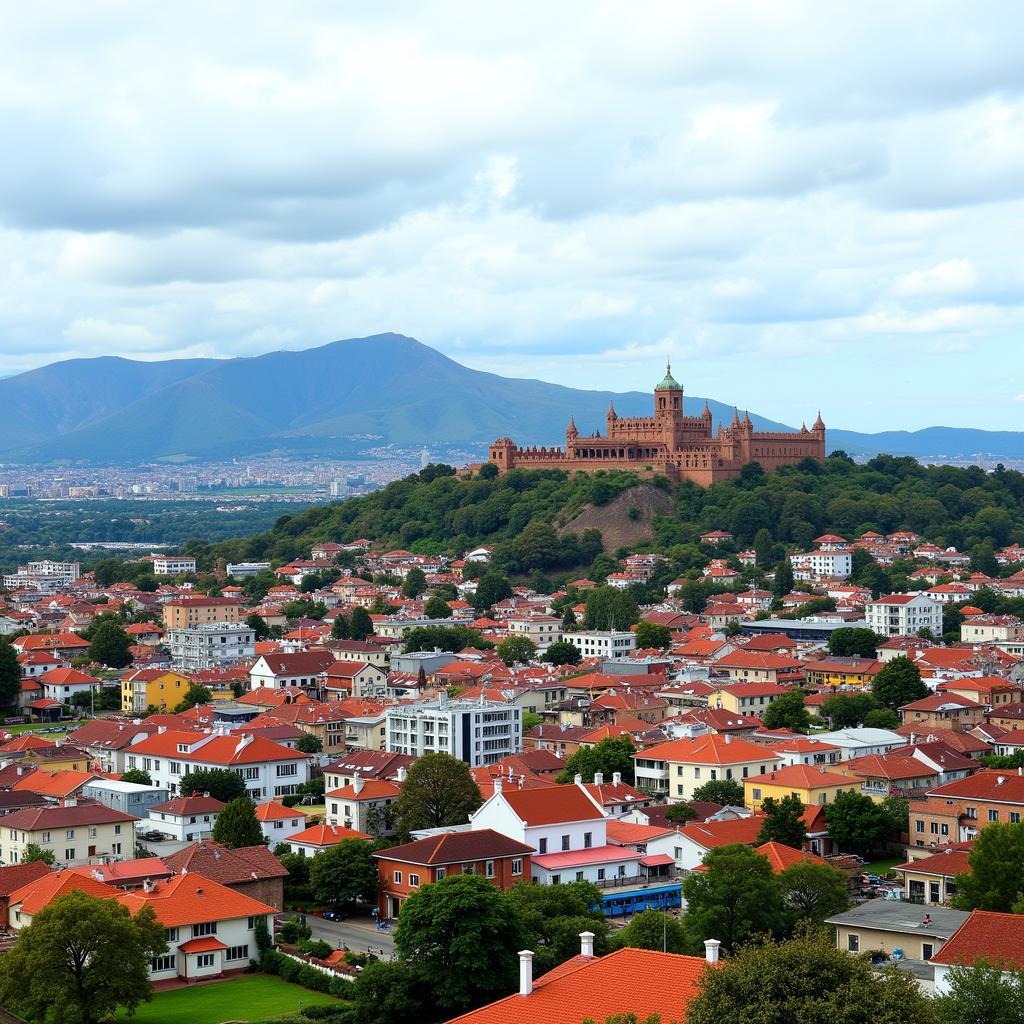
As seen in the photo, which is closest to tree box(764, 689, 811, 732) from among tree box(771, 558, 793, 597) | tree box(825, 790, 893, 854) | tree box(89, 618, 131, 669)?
tree box(825, 790, 893, 854)

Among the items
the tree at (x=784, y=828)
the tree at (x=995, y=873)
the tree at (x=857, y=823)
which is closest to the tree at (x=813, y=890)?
the tree at (x=995, y=873)

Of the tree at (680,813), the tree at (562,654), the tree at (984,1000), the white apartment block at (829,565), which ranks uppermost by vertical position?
the white apartment block at (829,565)

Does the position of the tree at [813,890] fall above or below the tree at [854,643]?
below

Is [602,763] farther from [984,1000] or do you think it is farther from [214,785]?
[984,1000]

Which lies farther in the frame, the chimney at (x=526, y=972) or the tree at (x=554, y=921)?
the tree at (x=554, y=921)

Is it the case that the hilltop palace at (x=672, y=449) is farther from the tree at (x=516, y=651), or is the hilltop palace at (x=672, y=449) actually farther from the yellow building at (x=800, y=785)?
the yellow building at (x=800, y=785)

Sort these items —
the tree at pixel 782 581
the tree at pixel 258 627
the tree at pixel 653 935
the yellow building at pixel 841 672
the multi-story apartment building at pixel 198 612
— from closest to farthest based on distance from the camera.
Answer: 1. the tree at pixel 653 935
2. the yellow building at pixel 841 672
3. the tree at pixel 258 627
4. the multi-story apartment building at pixel 198 612
5. the tree at pixel 782 581

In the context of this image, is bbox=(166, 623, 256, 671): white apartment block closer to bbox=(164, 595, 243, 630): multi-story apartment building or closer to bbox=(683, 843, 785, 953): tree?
bbox=(164, 595, 243, 630): multi-story apartment building

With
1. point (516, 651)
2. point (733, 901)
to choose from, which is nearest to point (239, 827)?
point (733, 901)
